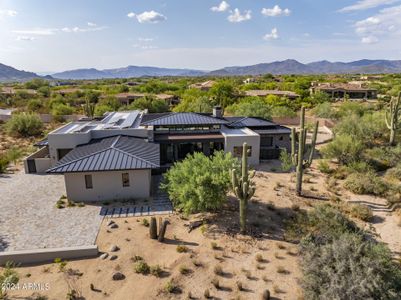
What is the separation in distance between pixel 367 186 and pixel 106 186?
1811 centimetres

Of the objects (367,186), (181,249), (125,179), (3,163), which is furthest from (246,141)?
(3,163)

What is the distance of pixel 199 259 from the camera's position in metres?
13.4

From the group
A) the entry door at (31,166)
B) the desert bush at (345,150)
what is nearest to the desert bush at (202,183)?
the desert bush at (345,150)

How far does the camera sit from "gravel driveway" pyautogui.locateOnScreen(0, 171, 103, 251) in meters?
14.6

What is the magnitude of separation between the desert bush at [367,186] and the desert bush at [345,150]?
4.01m

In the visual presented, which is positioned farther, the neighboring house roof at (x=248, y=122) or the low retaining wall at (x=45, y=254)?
the neighboring house roof at (x=248, y=122)

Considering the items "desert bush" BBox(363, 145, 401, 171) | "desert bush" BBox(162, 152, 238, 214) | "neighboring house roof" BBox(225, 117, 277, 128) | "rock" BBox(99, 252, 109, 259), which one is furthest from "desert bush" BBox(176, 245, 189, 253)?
"desert bush" BBox(363, 145, 401, 171)

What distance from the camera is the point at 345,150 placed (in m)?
25.3

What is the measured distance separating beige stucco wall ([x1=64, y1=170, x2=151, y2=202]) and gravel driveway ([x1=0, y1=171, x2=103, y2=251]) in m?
1.01

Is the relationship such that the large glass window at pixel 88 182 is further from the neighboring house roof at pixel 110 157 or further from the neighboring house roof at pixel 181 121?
the neighboring house roof at pixel 181 121

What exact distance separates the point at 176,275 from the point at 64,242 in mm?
6174

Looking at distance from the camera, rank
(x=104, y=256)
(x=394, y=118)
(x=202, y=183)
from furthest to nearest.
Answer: (x=394, y=118), (x=202, y=183), (x=104, y=256)

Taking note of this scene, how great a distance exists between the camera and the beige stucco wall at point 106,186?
61.7 ft

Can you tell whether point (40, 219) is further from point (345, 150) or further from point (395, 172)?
point (395, 172)
